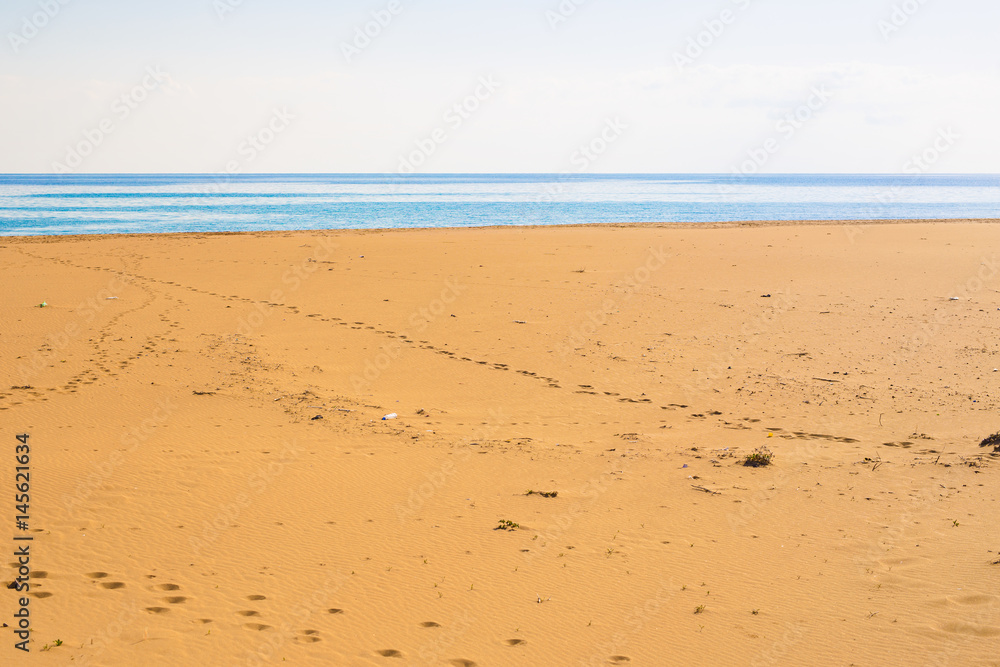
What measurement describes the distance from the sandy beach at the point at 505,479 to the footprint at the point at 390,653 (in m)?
0.02

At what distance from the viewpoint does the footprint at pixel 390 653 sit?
510 cm

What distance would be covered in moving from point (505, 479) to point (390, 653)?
11.3ft

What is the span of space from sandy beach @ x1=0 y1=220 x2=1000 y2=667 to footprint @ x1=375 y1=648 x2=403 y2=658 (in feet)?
0.06

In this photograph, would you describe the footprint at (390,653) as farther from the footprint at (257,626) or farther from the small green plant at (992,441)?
the small green plant at (992,441)

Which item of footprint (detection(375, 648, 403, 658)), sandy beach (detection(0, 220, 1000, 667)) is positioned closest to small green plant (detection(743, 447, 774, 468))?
sandy beach (detection(0, 220, 1000, 667))

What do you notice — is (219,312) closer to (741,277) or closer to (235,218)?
(741,277)

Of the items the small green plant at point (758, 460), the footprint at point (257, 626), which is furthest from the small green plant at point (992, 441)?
the footprint at point (257, 626)

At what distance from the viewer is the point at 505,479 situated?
843 cm

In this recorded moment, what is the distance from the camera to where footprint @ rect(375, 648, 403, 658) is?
510cm

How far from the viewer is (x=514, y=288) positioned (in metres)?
21.0

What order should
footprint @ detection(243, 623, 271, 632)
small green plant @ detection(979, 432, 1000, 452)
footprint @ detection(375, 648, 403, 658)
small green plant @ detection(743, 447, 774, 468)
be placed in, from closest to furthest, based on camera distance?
1. footprint @ detection(375, 648, 403, 658)
2. footprint @ detection(243, 623, 271, 632)
3. small green plant @ detection(743, 447, 774, 468)
4. small green plant @ detection(979, 432, 1000, 452)

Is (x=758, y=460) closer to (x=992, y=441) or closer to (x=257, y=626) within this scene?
(x=992, y=441)

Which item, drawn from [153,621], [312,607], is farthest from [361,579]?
[153,621]

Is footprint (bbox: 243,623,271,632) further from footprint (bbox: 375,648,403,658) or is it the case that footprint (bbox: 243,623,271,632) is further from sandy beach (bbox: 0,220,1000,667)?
→ footprint (bbox: 375,648,403,658)
